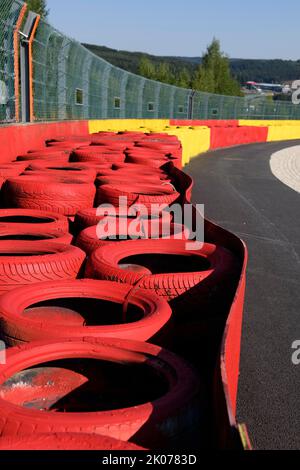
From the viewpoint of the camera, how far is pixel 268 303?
17.8 ft

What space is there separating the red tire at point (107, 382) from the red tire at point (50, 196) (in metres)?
3.59

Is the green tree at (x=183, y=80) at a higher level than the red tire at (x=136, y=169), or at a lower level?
higher

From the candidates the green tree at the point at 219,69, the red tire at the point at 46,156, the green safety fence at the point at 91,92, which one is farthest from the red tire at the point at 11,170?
the green tree at the point at 219,69

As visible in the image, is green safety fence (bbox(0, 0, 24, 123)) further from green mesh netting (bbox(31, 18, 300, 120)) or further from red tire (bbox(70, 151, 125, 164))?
green mesh netting (bbox(31, 18, 300, 120))

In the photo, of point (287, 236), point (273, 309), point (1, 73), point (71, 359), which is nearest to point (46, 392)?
point (71, 359)

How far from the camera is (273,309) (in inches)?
207

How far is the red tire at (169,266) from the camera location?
3.74 m

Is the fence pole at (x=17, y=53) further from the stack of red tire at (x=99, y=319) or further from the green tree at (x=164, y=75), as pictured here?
the green tree at (x=164, y=75)

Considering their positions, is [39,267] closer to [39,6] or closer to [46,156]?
→ [46,156]

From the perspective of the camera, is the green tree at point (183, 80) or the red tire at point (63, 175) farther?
the green tree at point (183, 80)

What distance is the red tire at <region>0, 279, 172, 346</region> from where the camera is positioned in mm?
2861

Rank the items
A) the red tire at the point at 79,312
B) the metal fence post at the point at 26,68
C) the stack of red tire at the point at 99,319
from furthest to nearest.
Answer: the metal fence post at the point at 26,68 < the red tire at the point at 79,312 < the stack of red tire at the point at 99,319
